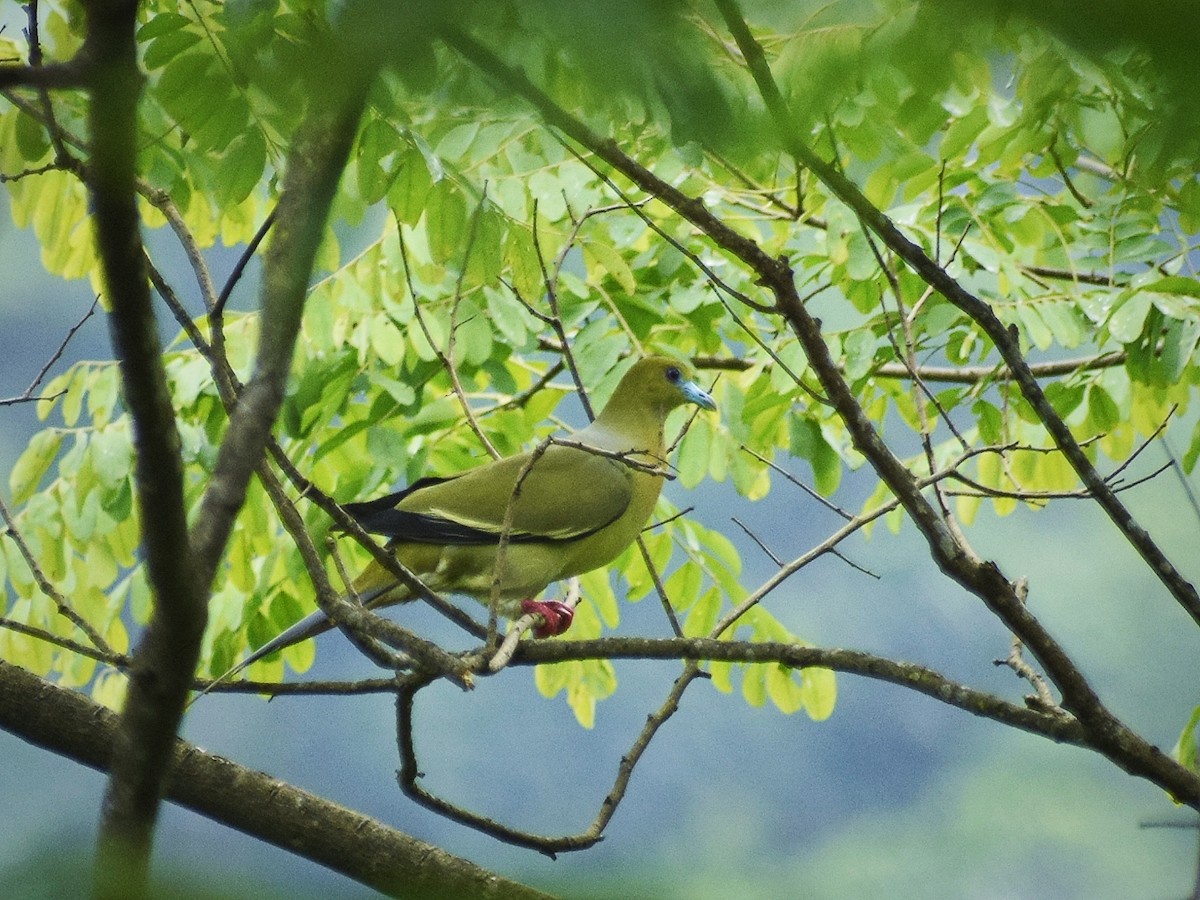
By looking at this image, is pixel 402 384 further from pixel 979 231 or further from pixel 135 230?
pixel 135 230

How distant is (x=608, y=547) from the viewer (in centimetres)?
256

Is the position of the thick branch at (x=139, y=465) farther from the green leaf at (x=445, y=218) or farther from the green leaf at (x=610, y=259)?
the green leaf at (x=610, y=259)

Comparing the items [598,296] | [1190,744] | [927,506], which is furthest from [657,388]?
[1190,744]

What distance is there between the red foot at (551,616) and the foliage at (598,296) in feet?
1.39

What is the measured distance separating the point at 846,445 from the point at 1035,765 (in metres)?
1.39

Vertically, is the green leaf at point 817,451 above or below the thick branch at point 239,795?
above

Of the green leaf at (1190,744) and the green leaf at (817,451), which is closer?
the green leaf at (1190,744)

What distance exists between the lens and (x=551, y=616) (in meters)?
2.38

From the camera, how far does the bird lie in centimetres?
236

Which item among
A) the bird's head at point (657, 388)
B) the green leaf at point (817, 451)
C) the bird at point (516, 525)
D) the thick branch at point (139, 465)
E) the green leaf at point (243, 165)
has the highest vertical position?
the bird's head at point (657, 388)

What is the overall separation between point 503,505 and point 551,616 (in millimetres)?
237

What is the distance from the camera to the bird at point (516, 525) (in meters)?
2.36

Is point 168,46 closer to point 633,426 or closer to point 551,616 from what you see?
point 551,616

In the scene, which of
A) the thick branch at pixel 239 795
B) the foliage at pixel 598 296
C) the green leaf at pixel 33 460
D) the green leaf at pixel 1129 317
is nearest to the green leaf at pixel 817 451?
the foliage at pixel 598 296
